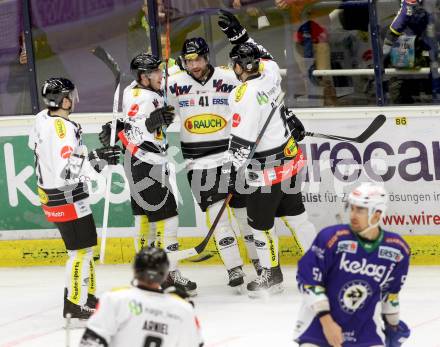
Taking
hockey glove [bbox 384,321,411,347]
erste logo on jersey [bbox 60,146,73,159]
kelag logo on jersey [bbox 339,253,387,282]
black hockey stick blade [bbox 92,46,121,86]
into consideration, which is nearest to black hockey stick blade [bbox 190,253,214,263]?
black hockey stick blade [bbox 92,46,121,86]

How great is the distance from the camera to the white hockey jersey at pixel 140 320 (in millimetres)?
4863

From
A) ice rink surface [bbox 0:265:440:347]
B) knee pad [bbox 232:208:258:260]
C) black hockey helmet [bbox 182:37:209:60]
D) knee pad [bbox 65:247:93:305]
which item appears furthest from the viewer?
knee pad [bbox 232:208:258:260]

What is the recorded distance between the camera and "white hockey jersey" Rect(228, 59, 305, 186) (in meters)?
7.77

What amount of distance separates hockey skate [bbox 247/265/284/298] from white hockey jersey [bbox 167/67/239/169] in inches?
29.5

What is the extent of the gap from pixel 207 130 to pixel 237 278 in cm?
95

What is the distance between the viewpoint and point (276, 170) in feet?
26.4

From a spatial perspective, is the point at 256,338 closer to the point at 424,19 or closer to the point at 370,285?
the point at 370,285

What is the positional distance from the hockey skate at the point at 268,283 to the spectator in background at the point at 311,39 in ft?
Answer: 4.40

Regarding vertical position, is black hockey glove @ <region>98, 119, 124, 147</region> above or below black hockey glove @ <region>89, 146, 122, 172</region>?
above

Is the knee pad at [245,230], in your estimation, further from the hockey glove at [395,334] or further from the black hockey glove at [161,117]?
the hockey glove at [395,334]

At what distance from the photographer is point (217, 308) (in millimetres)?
8008

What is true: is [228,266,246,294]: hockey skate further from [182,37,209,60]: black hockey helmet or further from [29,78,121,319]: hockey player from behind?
[182,37,209,60]: black hockey helmet

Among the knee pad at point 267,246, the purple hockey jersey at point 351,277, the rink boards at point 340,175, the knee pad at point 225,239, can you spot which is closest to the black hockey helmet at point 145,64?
the knee pad at point 225,239

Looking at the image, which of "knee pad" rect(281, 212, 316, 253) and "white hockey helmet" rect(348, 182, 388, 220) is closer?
"white hockey helmet" rect(348, 182, 388, 220)
